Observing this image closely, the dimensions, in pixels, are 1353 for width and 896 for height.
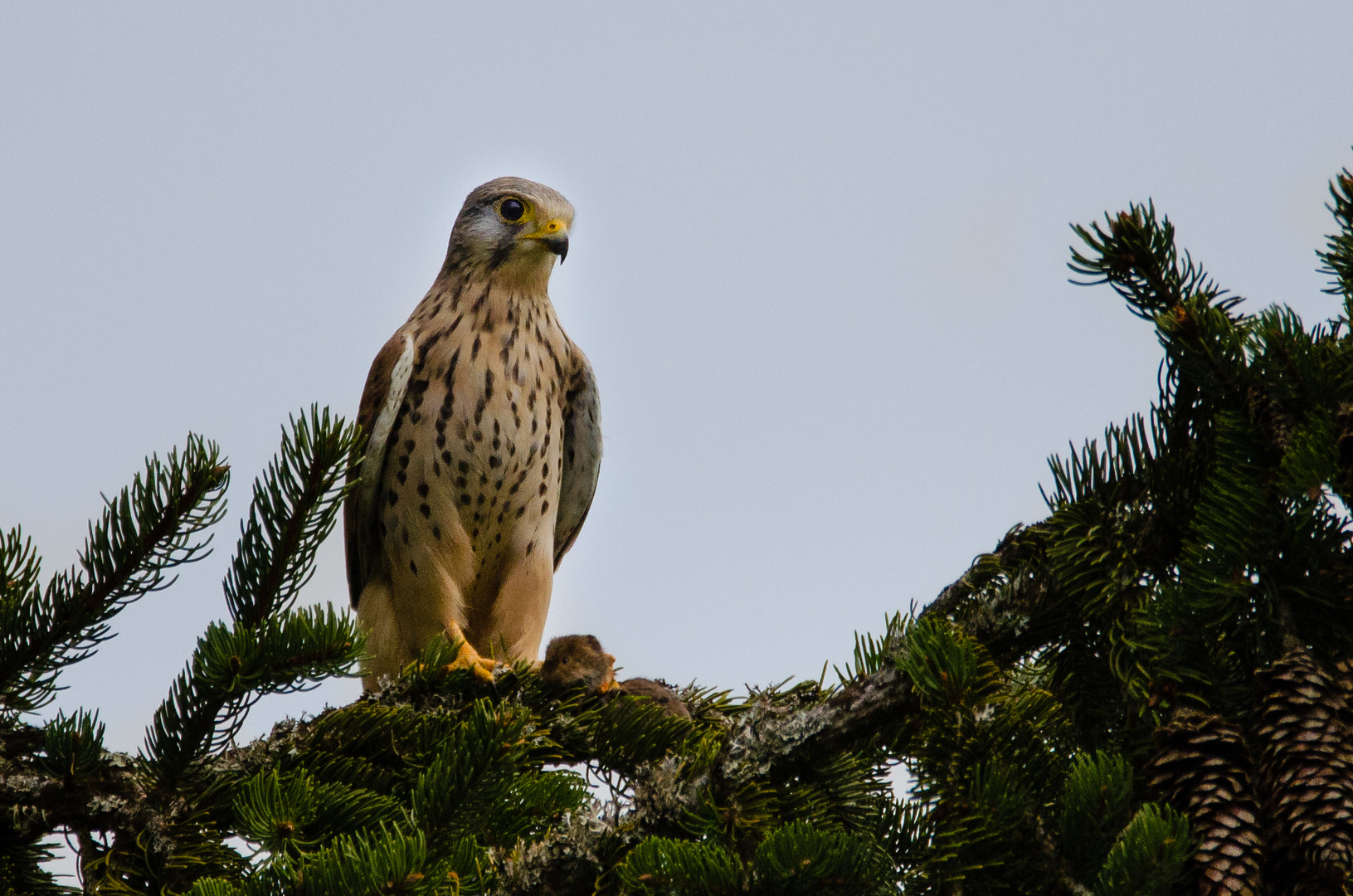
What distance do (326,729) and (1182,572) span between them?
1.88 metres

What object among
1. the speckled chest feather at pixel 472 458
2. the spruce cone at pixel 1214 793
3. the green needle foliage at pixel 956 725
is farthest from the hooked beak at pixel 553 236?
the spruce cone at pixel 1214 793

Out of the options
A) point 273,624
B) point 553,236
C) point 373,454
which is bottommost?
point 273,624

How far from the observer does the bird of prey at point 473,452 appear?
450cm

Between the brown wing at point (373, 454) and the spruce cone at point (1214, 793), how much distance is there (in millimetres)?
3345

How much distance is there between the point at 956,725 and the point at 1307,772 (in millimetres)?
455

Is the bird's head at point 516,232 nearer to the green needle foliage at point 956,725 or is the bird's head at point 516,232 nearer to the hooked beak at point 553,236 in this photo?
the hooked beak at point 553,236

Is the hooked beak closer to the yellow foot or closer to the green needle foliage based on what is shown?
the yellow foot

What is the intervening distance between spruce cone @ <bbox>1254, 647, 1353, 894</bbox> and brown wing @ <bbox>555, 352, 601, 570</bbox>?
3727 millimetres

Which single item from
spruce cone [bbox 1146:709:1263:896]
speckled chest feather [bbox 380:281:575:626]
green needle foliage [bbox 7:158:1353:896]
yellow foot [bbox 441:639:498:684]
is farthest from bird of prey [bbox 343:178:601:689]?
spruce cone [bbox 1146:709:1263:896]

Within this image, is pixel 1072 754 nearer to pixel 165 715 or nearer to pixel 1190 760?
pixel 1190 760

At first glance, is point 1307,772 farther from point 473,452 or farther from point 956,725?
point 473,452

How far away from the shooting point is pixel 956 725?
68.4 inches

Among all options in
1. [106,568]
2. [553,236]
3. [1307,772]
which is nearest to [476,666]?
[106,568]

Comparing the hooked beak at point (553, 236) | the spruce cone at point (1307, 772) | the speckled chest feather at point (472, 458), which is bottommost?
the spruce cone at point (1307, 772)
